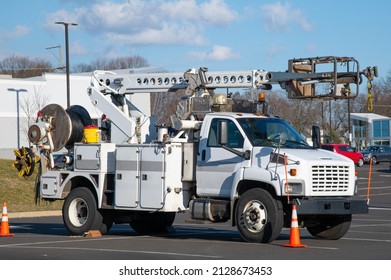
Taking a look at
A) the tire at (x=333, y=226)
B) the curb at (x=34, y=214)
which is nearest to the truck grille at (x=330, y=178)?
the tire at (x=333, y=226)

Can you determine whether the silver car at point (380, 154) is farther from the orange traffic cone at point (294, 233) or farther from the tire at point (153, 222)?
the orange traffic cone at point (294, 233)

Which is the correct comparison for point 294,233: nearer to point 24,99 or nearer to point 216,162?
point 216,162

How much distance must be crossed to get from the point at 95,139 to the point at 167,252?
500cm

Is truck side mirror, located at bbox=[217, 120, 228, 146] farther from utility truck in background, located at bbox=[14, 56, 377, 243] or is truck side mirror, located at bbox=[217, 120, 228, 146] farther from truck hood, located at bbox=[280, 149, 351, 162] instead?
truck hood, located at bbox=[280, 149, 351, 162]

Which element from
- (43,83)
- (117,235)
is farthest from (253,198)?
(43,83)

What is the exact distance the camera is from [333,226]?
16953 millimetres

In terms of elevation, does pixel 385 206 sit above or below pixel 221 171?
below

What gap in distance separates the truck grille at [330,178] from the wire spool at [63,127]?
6029mm

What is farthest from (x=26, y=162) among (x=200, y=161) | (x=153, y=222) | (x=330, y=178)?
(x=330, y=178)

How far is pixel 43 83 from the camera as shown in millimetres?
54844

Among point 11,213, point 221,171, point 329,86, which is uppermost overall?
point 329,86

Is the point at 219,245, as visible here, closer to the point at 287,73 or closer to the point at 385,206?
the point at 287,73

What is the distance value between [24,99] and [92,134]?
Answer: 3613cm

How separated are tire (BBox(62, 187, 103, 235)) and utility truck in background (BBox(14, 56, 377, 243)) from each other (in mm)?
22
